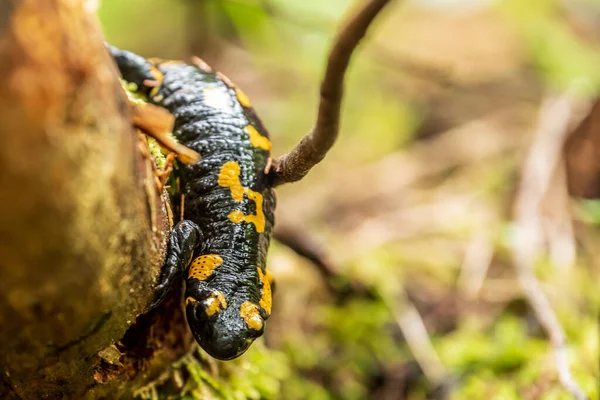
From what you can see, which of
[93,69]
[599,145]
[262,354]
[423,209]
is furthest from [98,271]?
[599,145]

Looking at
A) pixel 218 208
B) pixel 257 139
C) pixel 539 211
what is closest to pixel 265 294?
pixel 218 208

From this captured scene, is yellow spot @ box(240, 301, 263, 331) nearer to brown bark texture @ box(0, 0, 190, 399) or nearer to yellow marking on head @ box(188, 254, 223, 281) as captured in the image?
yellow marking on head @ box(188, 254, 223, 281)

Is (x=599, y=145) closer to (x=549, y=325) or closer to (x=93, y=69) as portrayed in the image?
(x=549, y=325)

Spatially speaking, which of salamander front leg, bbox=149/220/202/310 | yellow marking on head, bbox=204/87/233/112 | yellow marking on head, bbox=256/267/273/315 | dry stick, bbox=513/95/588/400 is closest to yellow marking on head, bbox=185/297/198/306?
salamander front leg, bbox=149/220/202/310

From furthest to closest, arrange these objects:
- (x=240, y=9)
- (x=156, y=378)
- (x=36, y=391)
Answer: (x=240, y=9), (x=156, y=378), (x=36, y=391)

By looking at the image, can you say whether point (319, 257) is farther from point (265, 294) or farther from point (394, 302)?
point (265, 294)

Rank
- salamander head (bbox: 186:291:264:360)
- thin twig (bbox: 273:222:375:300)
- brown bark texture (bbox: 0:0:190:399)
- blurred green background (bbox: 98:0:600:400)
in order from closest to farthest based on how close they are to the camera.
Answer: brown bark texture (bbox: 0:0:190:399) < salamander head (bbox: 186:291:264:360) < blurred green background (bbox: 98:0:600:400) < thin twig (bbox: 273:222:375:300)

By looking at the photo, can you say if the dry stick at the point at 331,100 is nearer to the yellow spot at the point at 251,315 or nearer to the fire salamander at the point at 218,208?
the fire salamander at the point at 218,208
